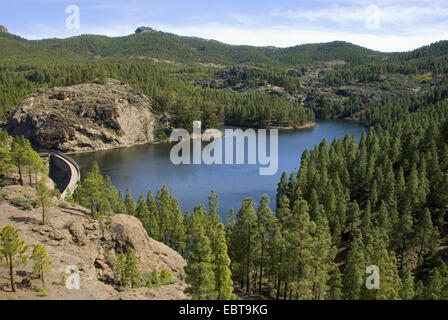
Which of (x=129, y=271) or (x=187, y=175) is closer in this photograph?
(x=129, y=271)

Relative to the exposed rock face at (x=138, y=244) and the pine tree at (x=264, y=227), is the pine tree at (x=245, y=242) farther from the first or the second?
the exposed rock face at (x=138, y=244)

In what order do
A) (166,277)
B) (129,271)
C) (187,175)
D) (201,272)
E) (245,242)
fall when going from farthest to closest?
(187,175)
(245,242)
(166,277)
(129,271)
(201,272)

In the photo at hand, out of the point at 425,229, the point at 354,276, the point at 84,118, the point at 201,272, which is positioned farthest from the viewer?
the point at 84,118

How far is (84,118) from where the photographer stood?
140125 mm

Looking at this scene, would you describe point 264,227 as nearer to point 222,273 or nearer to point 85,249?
point 222,273

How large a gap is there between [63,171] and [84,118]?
42029 mm

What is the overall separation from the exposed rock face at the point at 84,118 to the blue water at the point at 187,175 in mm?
8380

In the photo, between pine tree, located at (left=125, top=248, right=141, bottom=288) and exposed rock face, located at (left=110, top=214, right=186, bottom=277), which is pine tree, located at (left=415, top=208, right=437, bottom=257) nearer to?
exposed rock face, located at (left=110, top=214, right=186, bottom=277)

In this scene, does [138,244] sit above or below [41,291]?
above

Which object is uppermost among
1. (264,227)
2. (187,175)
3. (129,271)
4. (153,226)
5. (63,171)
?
(63,171)

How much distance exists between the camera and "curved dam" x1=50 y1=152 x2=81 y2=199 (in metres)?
91.8

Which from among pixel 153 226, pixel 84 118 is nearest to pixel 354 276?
pixel 153 226
